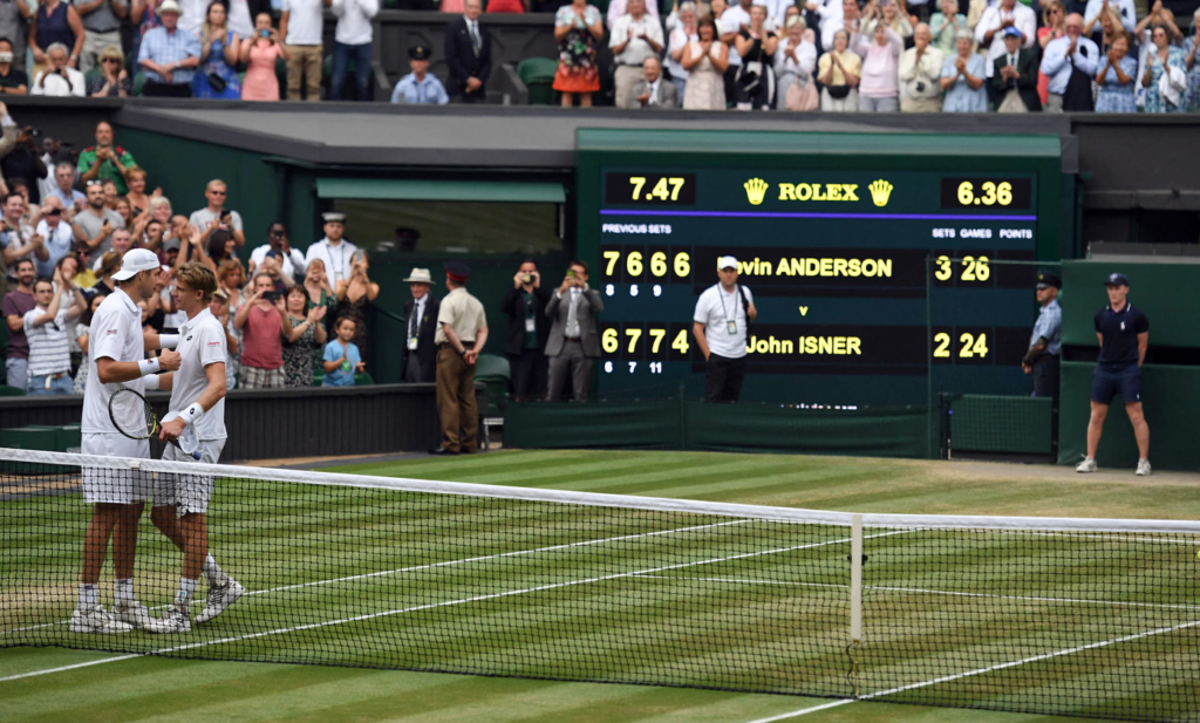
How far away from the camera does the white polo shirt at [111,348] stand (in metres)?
9.77

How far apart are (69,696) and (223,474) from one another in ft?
5.31

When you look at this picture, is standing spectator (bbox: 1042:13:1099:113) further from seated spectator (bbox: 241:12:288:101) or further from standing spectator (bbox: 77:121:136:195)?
standing spectator (bbox: 77:121:136:195)

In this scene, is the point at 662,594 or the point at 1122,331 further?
the point at 1122,331

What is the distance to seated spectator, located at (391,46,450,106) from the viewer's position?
2261 centimetres

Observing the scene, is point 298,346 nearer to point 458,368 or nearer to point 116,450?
point 458,368

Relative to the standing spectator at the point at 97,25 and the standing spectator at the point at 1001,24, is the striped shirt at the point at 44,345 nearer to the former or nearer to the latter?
the standing spectator at the point at 97,25

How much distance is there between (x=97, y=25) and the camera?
22531mm

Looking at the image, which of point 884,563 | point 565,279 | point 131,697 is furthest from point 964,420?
point 131,697

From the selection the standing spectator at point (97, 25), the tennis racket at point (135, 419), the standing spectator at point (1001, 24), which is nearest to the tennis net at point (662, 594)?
the tennis racket at point (135, 419)

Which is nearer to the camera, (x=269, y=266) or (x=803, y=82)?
(x=269, y=266)

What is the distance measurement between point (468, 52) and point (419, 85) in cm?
79

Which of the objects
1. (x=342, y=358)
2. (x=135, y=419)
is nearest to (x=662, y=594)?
(x=135, y=419)

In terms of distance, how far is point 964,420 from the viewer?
19.0 m

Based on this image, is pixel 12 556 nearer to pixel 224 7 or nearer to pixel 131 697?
pixel 131 697
